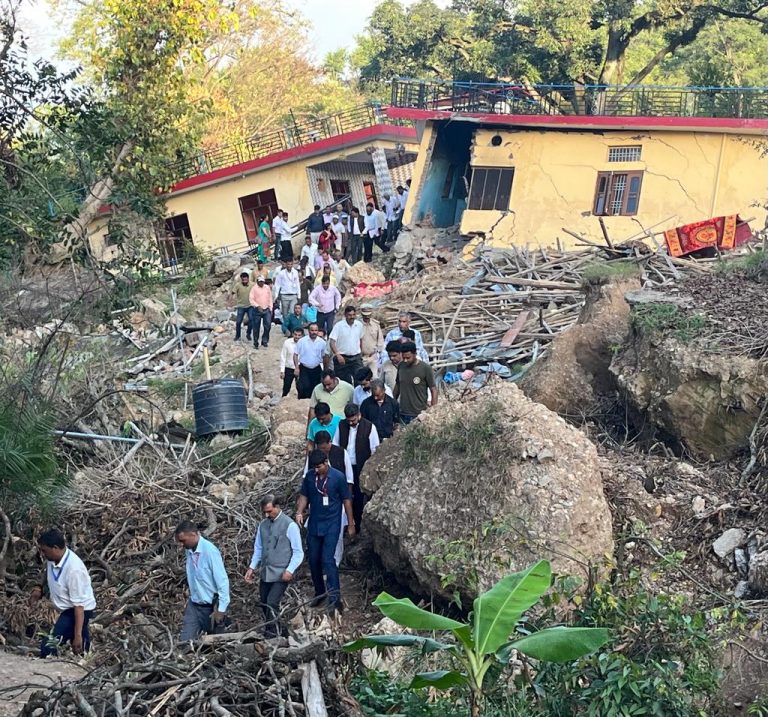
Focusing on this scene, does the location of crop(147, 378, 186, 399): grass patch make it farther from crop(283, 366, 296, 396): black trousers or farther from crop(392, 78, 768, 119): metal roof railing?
crop(392, 78, 768, 119): metal roof railing

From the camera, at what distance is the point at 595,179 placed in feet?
83.9

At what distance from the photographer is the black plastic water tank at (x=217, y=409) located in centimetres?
1545

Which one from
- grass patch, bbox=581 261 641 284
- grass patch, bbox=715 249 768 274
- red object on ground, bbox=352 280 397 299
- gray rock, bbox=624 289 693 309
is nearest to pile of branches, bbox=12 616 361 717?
gray rock, bbox=624 289 693 309

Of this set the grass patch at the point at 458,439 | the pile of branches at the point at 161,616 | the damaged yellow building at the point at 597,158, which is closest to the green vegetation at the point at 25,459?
the pile of branches at the point at 161,616

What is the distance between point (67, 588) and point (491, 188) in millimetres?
18133

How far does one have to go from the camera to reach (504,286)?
1948 cm

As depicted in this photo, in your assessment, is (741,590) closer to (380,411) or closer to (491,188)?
(380,411)

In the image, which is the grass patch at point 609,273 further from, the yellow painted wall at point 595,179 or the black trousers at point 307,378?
the yellow painted wall at point 595,179

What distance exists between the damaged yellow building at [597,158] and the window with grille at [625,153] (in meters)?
0.02

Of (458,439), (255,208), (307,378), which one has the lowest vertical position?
(307,378)

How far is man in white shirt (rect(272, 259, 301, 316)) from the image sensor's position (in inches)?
765

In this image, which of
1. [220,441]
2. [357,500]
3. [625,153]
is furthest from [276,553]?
[625,153]

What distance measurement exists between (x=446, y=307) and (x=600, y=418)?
6041mm

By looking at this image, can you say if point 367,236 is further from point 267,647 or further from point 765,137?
point 267,647
